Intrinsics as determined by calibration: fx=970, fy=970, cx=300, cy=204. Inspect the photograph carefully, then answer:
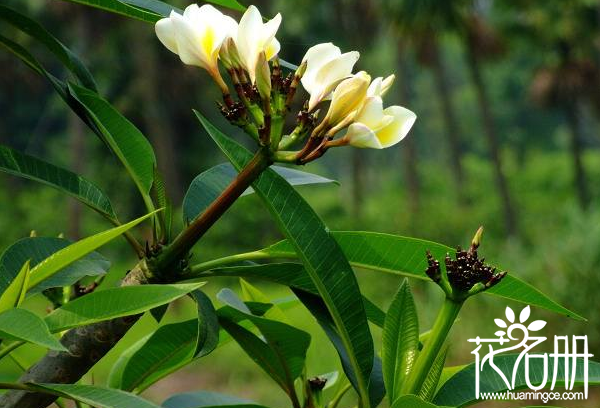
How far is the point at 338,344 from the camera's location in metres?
0.84

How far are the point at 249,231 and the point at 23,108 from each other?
13.8 metres

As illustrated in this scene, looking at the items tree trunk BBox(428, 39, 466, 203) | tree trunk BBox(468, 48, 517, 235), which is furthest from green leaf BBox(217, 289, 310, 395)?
tree trunk BBox(428, 39, 466, 203)

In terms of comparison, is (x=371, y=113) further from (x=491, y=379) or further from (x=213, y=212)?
(x=491, y=379)

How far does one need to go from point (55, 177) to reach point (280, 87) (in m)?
0.25

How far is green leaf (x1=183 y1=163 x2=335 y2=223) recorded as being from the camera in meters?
0.90

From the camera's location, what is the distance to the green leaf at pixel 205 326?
76 centimetres

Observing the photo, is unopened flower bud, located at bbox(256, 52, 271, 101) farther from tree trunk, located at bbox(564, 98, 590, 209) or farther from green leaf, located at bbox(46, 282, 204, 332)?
tree trunk, located at bbox(564, 98, 590, 209)


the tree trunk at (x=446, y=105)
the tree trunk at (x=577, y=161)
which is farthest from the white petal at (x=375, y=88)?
the tree trunk at (x=446, y=105)

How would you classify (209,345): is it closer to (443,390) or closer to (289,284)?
(289,284)

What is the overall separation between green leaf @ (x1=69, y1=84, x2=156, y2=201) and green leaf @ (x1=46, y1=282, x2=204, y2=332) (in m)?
0.16

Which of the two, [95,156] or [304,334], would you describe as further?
[95,156]

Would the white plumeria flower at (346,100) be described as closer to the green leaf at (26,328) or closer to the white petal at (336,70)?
the white petal at (336,70)

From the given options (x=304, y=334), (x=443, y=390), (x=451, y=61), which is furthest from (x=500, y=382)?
(x=451, y=61)

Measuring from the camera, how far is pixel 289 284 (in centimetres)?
85
